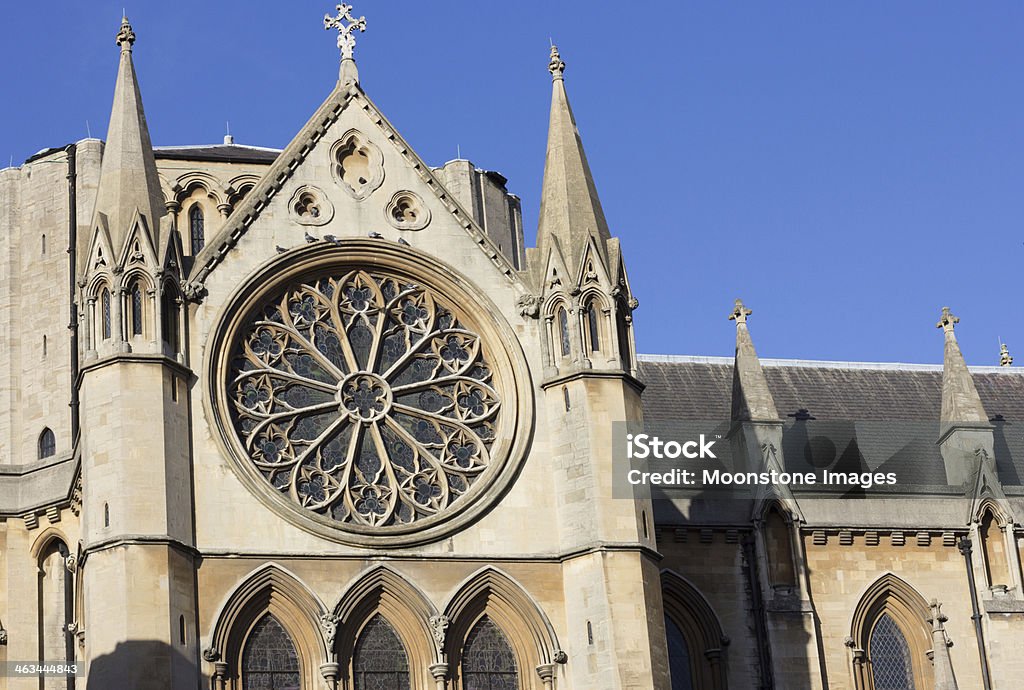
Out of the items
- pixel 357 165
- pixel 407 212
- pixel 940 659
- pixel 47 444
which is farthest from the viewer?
pixel 47 444

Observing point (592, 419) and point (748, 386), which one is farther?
point (748, 386)

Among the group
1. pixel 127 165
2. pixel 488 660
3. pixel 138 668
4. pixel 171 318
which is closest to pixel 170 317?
pixel 171 318

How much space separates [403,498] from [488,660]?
3303 mm

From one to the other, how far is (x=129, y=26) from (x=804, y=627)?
1819 cm

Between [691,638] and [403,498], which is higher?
[403,498]

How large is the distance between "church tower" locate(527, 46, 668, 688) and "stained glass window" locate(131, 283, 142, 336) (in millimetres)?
7685

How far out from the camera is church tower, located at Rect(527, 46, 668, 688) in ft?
122

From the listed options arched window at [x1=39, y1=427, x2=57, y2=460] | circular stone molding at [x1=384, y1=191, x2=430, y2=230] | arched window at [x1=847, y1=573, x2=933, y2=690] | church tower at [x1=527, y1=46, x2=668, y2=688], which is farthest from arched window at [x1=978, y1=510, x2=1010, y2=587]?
arched window at [x1=39, y1=427, x2=57, y2=460]

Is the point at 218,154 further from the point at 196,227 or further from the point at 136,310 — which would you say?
the point at 136,310

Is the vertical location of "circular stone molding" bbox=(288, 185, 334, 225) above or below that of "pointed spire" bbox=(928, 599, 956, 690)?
above

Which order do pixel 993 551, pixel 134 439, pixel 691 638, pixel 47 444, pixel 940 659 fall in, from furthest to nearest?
pixel 47 444, pixel 993 551, pixel 691 638, pixel 940 659, pixel 134 439

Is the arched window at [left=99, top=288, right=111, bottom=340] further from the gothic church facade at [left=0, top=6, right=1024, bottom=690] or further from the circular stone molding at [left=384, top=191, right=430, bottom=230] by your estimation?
the circular stone molding at [left=384, top=191, right=430, bottom=230]

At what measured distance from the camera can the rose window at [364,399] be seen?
3794 centimetres

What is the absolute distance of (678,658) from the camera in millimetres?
43250
